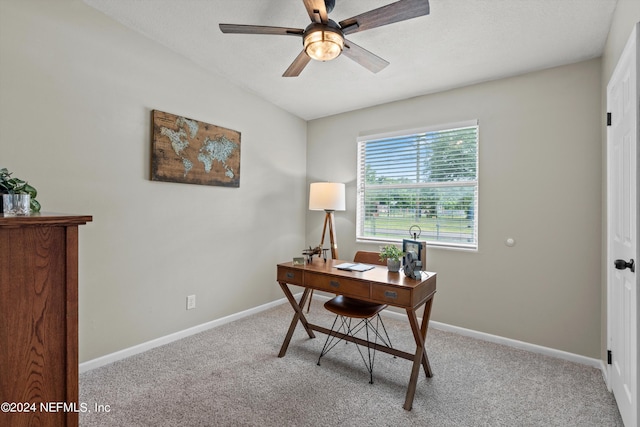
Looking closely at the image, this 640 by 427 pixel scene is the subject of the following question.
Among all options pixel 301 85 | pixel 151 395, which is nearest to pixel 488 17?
pixel 301 85

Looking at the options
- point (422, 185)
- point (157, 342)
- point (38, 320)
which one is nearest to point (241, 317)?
point (157, 342)

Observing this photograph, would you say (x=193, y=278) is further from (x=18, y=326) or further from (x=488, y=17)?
(x=488, y=17)

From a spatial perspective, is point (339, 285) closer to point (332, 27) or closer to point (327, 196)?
point (327, 196)

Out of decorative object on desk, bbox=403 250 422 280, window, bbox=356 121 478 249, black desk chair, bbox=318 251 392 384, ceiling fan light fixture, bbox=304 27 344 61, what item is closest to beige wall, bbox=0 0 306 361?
black desk chair, bbox=318 251 392 384

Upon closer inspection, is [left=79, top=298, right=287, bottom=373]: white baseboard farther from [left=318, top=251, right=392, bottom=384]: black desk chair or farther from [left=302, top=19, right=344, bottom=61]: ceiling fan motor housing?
[left=302, top=19, right=344, bottom=61]: ceiling fan motor housing

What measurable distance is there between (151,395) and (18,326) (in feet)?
4.64

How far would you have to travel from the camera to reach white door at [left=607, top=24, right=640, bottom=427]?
152 cm

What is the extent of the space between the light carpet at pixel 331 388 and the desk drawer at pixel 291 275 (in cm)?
64

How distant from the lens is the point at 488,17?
6.81ft

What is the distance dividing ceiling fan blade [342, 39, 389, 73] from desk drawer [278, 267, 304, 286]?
1.59 m

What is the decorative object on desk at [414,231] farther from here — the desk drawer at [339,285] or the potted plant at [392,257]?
the desk drawer at [339,285]

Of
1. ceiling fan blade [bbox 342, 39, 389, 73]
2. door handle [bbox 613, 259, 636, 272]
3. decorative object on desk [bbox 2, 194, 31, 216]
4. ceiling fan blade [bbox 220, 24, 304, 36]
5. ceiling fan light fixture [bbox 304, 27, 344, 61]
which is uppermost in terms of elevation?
ceiling fan blade [bbox 220, 24, 304, 36]

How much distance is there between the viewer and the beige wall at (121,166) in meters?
2.00

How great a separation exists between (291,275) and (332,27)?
5.76ft
